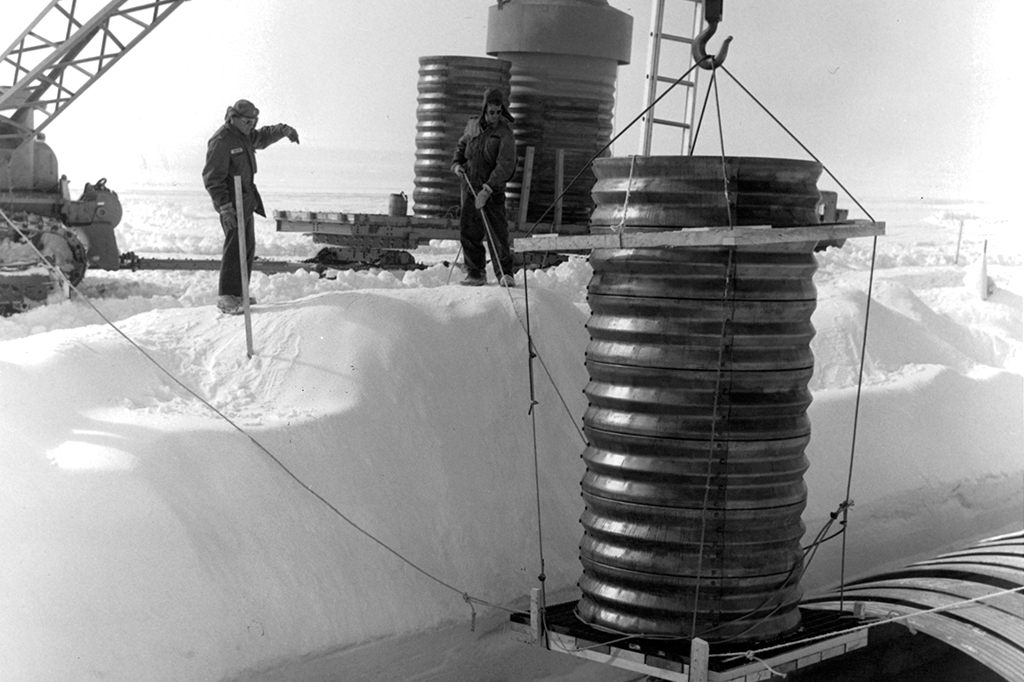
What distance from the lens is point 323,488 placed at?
22.1 ft

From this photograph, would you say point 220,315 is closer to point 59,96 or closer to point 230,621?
point 230,621

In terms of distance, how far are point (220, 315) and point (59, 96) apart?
9993mm

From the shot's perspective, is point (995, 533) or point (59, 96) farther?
point (59, 96)

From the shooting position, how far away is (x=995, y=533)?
1077 centimetres

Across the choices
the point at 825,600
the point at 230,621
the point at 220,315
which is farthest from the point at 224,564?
the point at 825,600

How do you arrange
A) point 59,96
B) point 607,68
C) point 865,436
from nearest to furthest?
point 865,436, point 607,68, point 59,96

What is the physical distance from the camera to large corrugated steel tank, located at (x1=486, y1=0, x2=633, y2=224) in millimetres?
13000

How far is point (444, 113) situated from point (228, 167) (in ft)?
15.2

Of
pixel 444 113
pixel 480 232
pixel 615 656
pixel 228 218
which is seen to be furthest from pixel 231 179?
pixel 615 656

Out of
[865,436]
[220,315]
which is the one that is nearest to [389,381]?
[220,315]

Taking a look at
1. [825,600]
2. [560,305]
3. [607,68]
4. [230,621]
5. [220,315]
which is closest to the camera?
[230,621]

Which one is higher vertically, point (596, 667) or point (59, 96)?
point (59, 96)

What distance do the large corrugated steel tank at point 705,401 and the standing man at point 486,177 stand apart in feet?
14.0

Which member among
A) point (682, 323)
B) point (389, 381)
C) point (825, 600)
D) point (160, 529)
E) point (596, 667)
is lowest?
point (596, 667)
